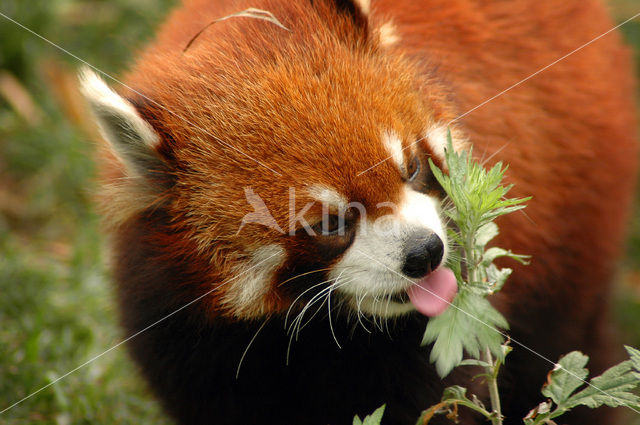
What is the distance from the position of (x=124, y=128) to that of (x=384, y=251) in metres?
1.12

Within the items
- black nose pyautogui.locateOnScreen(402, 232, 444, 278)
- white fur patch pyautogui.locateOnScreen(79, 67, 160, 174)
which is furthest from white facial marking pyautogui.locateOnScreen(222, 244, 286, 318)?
white fur patch pyautogui.locateOnScreen(79, 67, 160, 174)

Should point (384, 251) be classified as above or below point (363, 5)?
below

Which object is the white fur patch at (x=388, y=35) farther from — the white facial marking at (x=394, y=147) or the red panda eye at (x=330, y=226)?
the red panda eye at (x=330, y=226)

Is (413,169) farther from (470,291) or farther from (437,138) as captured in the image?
(470,291)

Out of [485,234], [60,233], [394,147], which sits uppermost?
[60,233]

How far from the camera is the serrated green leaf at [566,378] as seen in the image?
105 inches

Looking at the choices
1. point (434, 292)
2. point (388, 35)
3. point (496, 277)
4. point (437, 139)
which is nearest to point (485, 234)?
point (496, 277)

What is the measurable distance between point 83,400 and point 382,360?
190 centimetres

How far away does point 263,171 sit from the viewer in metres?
2.88

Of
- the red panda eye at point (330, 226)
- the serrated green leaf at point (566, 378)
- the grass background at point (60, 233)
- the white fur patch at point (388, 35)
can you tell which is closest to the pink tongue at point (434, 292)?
the red panda eye at point (330, 226)

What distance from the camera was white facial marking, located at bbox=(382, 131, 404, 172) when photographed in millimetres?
2887

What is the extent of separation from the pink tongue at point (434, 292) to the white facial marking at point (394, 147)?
436 mm

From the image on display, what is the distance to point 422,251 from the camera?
2.78m

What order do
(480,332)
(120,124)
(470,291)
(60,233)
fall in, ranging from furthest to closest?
(60,233) < (120,124) < (470,291) < (480,332)
